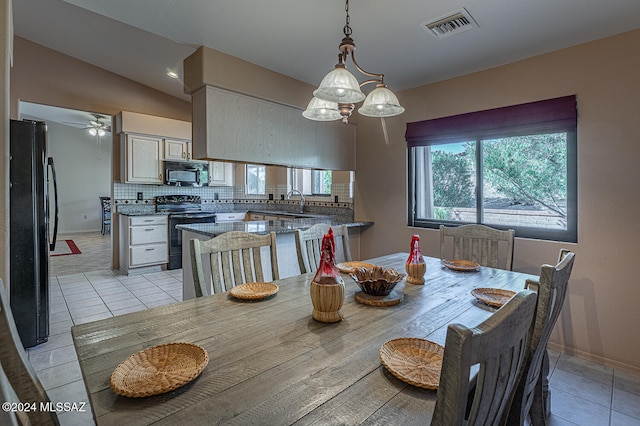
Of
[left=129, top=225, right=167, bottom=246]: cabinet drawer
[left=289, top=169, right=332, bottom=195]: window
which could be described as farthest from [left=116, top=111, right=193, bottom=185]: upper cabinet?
[left=289, top=169, right=332, bottom=195]: window

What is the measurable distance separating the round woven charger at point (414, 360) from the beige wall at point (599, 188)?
2118 mm

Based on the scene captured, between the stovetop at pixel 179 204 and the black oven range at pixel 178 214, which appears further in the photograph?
the stovetop at pixel 179 204

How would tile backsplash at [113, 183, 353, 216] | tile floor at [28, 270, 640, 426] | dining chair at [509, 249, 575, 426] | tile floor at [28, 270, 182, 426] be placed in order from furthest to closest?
1. tile backsplash at [113, 183, 353, 216]
2. tile floor at [28, 270, 182, 426]
3. tile floor at [28, 270, 640, 426]
4. dining chair at [509, 249, 575, 426]

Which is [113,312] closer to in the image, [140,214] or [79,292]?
[79,292]

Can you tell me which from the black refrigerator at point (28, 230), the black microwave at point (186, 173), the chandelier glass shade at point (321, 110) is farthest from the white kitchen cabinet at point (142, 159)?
the chandelier glass shade at point (321, 110)

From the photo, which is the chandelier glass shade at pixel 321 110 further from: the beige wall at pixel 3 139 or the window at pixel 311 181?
the window at pixel 311 181

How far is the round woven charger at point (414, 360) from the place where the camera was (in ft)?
2.68

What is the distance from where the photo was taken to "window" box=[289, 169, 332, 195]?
4754 mm

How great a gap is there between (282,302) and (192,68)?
2.16 m

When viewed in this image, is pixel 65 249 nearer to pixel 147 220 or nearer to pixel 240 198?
pixel 147 220

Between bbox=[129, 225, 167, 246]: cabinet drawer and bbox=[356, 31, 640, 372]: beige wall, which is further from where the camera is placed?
bbox=[129, 225, 167, 246]: cabinet drawer

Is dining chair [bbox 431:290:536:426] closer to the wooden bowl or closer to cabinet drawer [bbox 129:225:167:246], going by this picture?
the wooden bowl

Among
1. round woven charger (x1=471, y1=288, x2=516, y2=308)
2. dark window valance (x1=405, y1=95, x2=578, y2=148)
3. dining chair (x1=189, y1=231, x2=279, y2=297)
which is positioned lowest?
round woven charger (x1=471, y1=288, x2=516, y2=308)

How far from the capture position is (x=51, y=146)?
8383mm
